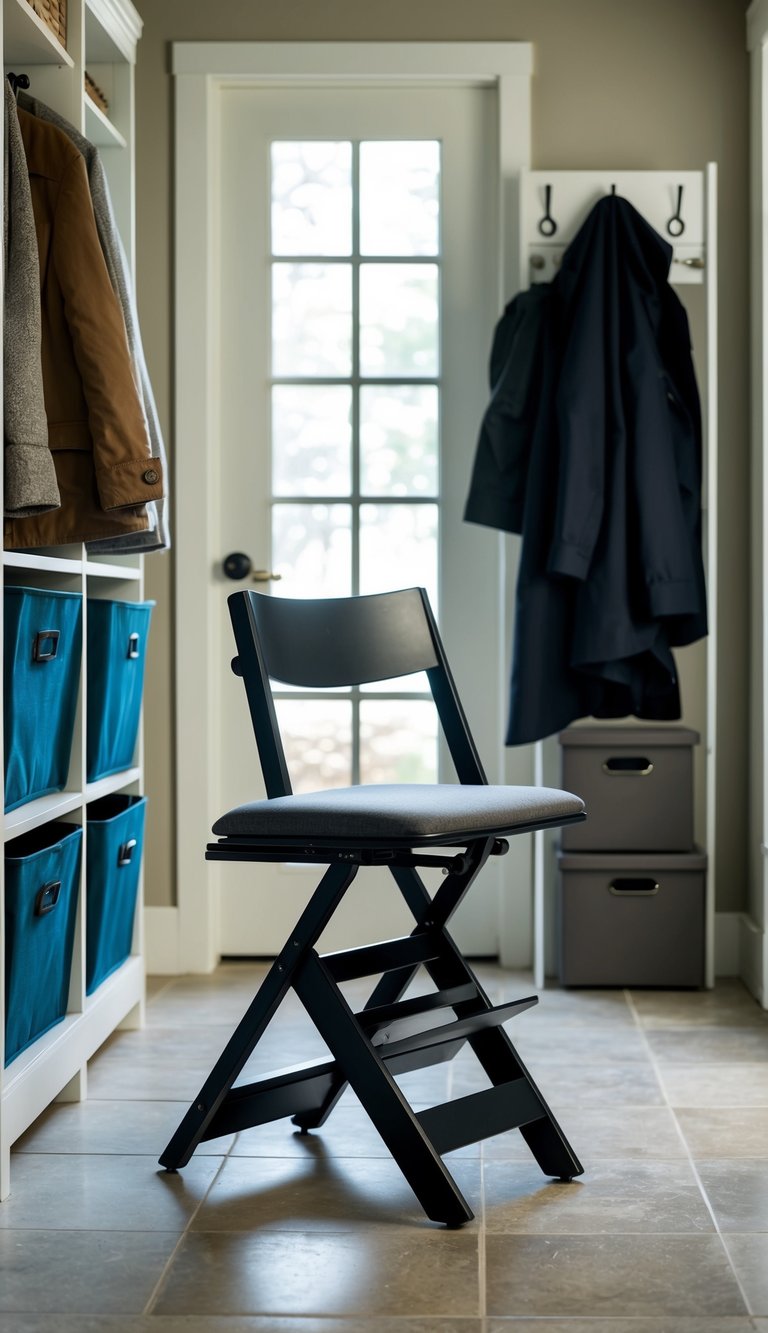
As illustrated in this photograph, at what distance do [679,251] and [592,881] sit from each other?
4.89ft

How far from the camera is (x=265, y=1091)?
78.4 inches

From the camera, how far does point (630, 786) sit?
308cm

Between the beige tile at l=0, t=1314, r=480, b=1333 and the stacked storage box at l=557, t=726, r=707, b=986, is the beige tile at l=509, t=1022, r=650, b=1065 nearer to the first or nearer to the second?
the stacked storage box at l=557, t=726, r=707, b=986

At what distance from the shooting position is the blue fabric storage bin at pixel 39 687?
2.03 m

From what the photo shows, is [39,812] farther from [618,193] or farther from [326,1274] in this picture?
[618,193]

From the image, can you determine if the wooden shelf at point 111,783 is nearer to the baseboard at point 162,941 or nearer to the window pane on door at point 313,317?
the baseboard at point 162,941

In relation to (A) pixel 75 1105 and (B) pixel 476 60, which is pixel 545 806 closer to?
(A) pixel 75 1105

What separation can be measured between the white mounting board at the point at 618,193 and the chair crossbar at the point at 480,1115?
2.01m

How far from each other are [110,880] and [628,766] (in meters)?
1.22

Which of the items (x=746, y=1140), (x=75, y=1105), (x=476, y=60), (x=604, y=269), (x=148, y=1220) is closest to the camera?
(x=148, y=1220)

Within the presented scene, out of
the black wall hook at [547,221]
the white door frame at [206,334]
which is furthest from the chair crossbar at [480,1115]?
the black wall hook at [547,221]

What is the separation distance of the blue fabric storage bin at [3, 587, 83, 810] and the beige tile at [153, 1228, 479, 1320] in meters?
0.74

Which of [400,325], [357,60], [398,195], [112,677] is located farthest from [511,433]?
[112,677]

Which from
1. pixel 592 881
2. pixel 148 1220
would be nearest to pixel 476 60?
pixel 592 881
